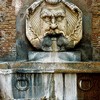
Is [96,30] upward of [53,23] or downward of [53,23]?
downward

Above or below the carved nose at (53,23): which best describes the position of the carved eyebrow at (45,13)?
above

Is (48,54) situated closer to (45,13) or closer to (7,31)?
(45,13)

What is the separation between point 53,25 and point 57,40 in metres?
0.32

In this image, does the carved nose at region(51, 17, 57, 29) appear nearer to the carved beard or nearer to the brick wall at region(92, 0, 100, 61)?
the carved beard

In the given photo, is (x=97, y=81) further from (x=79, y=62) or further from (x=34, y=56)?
(x=34, y=56)

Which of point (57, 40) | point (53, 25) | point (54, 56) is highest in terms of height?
point (53, 25)

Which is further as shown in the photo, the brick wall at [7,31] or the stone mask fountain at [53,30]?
the brick wall at [7,31]

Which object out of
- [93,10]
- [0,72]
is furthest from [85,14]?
[0,72]

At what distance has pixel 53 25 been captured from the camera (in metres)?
7.17

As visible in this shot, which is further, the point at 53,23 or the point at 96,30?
the point at 96,30

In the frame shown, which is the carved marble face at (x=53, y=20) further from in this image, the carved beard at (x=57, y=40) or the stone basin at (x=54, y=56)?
the stone basin at (x=54, y=56)

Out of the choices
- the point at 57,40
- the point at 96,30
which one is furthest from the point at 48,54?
the point at 96,30

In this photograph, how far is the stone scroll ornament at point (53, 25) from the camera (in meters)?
7.22

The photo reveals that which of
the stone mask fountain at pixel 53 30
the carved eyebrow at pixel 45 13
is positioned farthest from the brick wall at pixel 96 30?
the carved eyebrow at pixel 45 13
